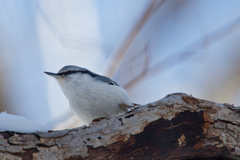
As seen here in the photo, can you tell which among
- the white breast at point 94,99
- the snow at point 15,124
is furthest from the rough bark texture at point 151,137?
the white breast at point 94,99

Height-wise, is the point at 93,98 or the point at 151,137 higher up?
the point at 93,98

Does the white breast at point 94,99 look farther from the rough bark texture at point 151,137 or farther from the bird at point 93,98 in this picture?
the rough bark texture at point 151,137

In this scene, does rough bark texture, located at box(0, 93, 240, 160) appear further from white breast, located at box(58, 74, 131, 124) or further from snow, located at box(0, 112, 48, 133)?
white breast, located at box(58, 74, 131, 124)

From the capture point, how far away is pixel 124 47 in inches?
110

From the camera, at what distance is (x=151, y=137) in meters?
1.25

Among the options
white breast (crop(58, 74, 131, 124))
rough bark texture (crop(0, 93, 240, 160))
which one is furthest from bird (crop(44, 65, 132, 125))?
rough bark texture (crop(0, 93, 240, 160))

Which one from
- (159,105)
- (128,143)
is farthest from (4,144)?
(159,105)

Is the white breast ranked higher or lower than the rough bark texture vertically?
higher

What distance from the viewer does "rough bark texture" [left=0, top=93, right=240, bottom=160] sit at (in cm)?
109

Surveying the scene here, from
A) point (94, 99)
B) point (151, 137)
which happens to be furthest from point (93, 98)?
point (151, 137)

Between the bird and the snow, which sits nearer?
the snow

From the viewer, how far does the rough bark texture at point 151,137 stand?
3.58 ft

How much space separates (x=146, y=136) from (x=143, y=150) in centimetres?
9

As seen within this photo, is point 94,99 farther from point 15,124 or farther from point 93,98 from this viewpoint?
point 15,124
